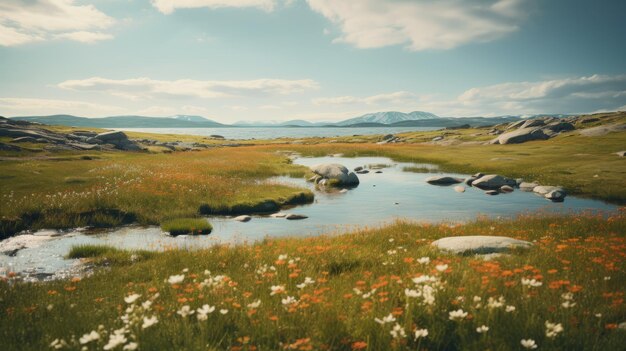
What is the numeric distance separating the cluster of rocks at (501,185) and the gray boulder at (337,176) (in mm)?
8312

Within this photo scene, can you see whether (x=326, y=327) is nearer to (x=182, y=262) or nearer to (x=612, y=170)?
(x=182, y=262)

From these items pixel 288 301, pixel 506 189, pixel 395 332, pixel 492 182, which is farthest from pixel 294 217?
pixel 492 182

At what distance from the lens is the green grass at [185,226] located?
782 inches

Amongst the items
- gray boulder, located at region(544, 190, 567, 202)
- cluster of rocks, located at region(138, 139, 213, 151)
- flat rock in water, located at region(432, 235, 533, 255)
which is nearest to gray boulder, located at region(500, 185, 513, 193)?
gray boulder, located at region(544, 190, 567, 202)

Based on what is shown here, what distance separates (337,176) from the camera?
38.8 metres

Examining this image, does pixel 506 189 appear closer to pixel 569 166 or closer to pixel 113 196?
pixel 569 166

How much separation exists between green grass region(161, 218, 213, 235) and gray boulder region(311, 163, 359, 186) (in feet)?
62.6

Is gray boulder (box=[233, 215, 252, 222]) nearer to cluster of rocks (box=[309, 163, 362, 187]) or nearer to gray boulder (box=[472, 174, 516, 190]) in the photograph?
cluster of rocks (box=[309, 163, 362, 187])

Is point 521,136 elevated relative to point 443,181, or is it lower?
elevated

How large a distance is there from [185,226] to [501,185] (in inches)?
1140

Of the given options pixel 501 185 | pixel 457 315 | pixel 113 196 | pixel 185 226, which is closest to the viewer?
pixel 457 315

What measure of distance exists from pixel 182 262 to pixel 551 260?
9681mm

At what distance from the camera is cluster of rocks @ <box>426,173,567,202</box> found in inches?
1137

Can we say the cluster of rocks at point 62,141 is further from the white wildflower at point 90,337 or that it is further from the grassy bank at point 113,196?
the white wildflower at point 90,337
